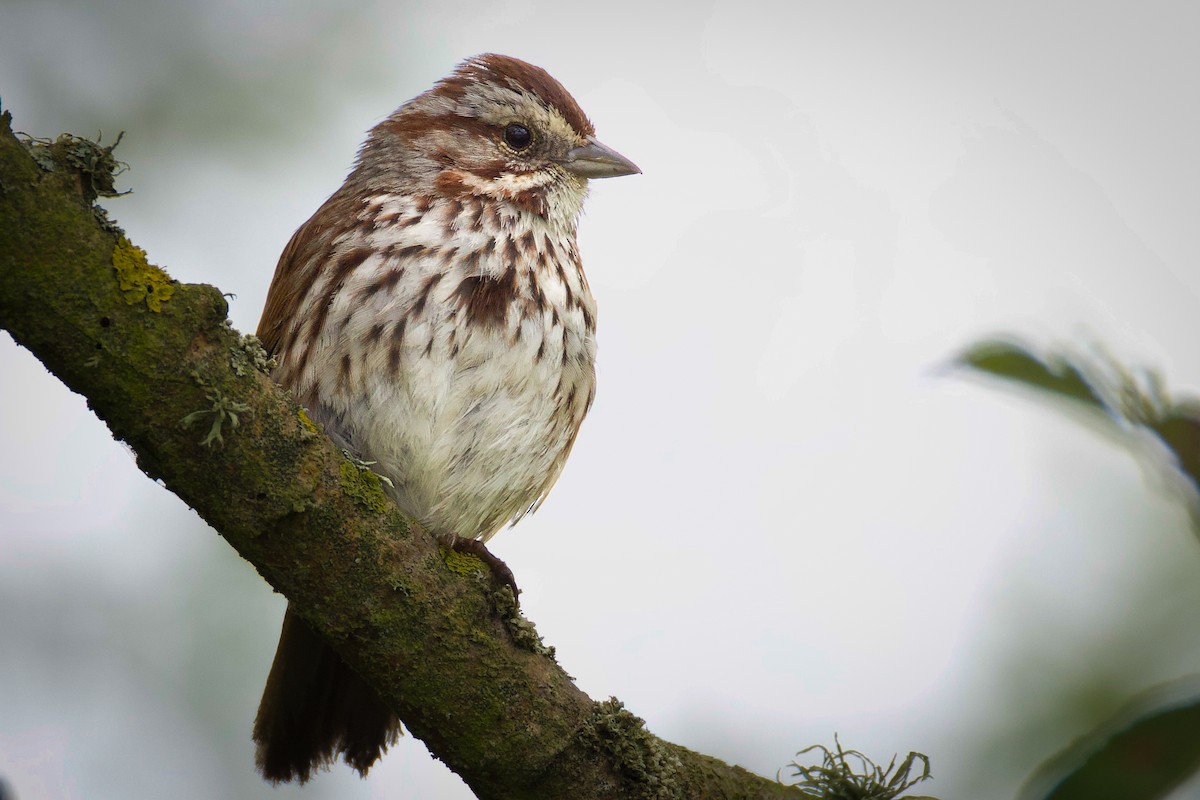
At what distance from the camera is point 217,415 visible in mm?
2355

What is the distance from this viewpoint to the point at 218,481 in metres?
2.43

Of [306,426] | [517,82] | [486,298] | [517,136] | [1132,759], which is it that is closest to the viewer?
[1132,759]

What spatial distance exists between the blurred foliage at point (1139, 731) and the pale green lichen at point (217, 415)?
1.73m

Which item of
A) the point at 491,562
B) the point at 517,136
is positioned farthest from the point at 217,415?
the point at 517,136

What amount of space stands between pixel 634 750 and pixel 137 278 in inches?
62.5

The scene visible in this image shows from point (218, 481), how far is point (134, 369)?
30 centimetres

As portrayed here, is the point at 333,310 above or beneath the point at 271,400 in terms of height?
above

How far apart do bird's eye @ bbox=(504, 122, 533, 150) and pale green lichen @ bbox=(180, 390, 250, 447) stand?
82.4 inches

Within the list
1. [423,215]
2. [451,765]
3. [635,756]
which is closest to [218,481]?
[451,765]

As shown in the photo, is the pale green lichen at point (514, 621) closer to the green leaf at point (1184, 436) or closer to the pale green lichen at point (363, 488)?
the pale green lichen at point (363, 488)

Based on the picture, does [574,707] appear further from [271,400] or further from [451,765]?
[271,400]

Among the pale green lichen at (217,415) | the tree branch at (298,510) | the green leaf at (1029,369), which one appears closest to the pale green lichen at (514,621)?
the tree branch at (298,510)

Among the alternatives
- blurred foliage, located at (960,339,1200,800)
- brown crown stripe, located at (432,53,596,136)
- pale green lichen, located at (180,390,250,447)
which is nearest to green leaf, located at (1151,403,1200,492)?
blurred foliage, located at (960,339,1200,800)

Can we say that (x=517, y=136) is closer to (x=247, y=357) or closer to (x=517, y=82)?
(x=517, y=82)
